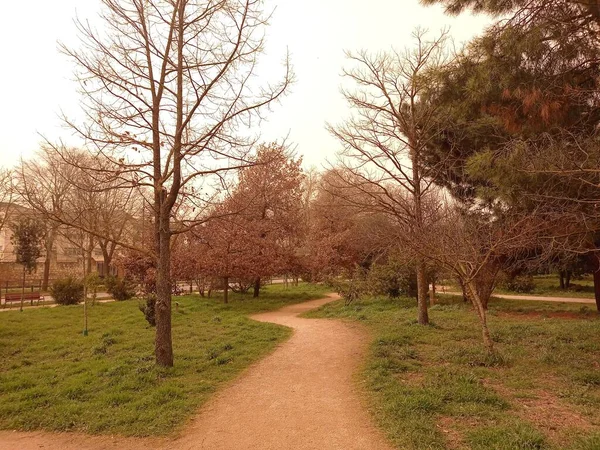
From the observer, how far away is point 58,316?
51.5ft

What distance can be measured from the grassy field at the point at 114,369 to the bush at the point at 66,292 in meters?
4.58

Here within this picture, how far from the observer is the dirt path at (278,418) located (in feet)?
14.9

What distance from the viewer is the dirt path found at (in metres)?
4.53

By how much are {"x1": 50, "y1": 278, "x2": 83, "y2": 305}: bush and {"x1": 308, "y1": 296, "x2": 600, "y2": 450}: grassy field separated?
50.3ft

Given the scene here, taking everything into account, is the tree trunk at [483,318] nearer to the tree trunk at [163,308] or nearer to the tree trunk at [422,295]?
the tree trunk at [422,295]

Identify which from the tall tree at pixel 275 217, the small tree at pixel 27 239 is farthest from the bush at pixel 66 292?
the small tree at pixel 27 239

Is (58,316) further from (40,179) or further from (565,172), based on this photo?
(565,172)

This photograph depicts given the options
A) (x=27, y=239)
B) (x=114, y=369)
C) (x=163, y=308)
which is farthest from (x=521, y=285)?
(x=27, y=239)

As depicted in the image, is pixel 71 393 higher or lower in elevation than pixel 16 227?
lower

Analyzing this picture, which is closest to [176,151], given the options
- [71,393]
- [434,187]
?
[71,393]

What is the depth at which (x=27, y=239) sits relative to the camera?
102 feet

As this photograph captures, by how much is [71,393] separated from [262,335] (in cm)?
496

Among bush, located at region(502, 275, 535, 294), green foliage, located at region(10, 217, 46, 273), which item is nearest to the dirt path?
bush, located at region(502, 275, 535, 294)

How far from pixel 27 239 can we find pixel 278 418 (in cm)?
3254
